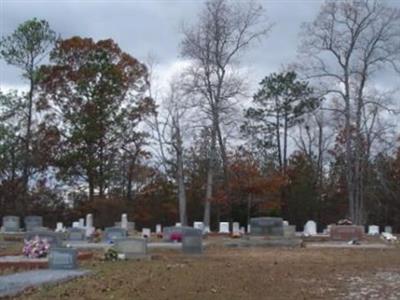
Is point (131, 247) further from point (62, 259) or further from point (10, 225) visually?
point (10, 225)

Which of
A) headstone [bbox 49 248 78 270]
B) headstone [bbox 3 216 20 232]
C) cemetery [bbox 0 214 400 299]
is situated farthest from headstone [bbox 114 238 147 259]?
headstone [bbox 3 216 20 232]

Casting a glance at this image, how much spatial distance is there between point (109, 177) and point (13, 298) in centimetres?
4006

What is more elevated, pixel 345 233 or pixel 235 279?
pixel 345 233

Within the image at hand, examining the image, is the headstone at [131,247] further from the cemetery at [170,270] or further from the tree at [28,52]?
the tree at [28,52]

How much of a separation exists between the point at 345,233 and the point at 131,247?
1449cm

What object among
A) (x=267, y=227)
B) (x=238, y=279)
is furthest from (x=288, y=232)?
(x=238, y=279)

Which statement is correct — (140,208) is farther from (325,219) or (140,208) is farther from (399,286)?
(399,286)

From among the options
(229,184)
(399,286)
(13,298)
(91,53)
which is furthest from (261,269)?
(91,53)

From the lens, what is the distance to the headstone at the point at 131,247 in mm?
18781

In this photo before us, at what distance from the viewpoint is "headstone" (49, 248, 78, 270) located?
50.4ft

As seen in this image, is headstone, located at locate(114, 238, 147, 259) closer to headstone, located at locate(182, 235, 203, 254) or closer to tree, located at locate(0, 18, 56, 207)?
headstone, located at locate(182, 235, 203, 254)

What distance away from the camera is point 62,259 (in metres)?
15.4

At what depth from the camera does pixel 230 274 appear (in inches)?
555

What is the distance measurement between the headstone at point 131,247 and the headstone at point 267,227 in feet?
30.1
